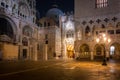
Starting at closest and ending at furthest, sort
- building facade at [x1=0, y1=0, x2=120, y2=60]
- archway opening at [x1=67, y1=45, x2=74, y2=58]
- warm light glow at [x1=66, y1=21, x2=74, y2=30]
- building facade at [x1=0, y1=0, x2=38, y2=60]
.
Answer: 1. building facade at [x1=0, y1=0, x2=38, y2=60]
2. building facade at [x1=0, y1=0, x2=120, y2=60]
3. warm light glow at [x1=66, y1=21, x2=74, y2=30]
4. archway opening at [x1=67, y1=45, x2=74, y2=58]

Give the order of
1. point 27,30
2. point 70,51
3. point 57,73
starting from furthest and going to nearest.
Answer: point 70,51 → point 27,30 → point 57,73

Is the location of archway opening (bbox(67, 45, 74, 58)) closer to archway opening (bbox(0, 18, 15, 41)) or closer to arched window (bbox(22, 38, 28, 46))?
arched window (bbox(22, 38, 28, 46))

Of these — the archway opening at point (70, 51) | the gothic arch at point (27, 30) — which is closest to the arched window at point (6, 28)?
the gothic arch at point (27, 30)

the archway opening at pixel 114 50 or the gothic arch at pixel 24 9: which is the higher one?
the gothic arch at pixel 24 9

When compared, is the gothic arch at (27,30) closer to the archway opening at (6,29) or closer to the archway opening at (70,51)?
the archway opening at (6,29)

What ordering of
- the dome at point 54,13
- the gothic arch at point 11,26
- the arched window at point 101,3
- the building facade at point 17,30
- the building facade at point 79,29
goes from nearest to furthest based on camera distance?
the building facade at point 17,30, the gothic arch at point 11,26, the building facade at point 79,29, the arched window at point 101,3, the dome at point 54,13

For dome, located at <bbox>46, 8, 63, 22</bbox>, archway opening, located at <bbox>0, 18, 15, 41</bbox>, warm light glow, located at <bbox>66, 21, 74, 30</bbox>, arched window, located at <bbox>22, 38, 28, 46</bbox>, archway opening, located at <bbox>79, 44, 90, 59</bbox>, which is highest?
dome, located at <bbox>46, 8, 63, 22</bbox>

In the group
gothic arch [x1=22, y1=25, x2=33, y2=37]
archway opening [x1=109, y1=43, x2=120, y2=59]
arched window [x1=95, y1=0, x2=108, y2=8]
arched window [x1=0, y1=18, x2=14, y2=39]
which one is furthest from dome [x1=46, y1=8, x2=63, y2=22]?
archway opening [x1=109, y1=43, x2=120, y2=59]

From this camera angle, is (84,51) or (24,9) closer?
(84,51)

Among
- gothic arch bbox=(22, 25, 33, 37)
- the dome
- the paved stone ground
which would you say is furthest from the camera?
the dome

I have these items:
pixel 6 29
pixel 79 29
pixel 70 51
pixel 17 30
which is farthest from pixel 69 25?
pixel 6 29

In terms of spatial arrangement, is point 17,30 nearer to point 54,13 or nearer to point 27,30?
point 27,30

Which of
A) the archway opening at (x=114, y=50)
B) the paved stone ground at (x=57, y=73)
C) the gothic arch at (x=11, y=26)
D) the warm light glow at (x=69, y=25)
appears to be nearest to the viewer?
the paved stone ground at (x=57, y=73)

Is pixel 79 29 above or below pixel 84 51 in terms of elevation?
above
